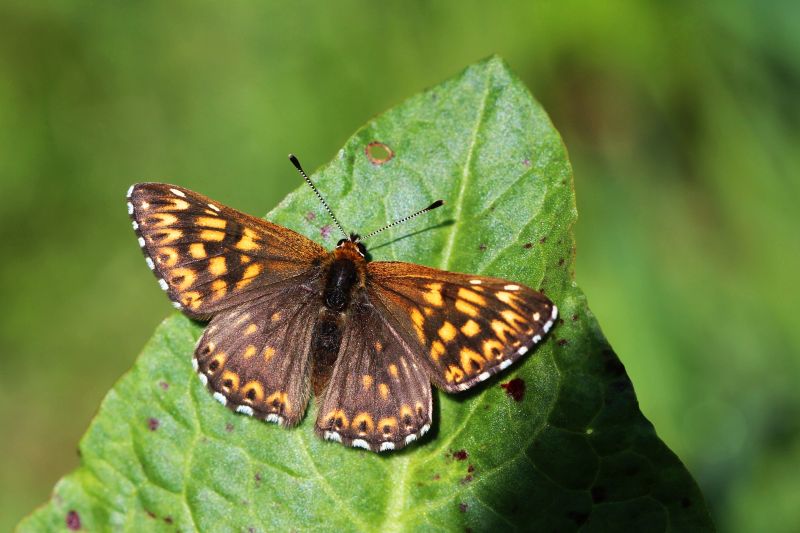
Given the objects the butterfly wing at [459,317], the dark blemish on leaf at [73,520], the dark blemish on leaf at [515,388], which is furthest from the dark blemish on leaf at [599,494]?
the dark blemish on leaf at [73,520]

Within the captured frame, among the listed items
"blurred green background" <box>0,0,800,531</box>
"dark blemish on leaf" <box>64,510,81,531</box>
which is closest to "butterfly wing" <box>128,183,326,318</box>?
"dark blemish on leaf" <box>64,510,81,531</box>

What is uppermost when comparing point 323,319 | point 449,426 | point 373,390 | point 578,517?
point 323,319

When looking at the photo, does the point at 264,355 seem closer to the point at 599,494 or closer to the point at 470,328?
the point at 470,328

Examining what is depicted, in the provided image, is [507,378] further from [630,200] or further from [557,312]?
[630,200]

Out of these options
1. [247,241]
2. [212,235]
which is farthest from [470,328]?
[212,235]

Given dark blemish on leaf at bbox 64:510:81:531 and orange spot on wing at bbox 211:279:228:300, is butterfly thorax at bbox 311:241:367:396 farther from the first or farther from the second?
dark blemish on leaf at bbox 64:510:81:531

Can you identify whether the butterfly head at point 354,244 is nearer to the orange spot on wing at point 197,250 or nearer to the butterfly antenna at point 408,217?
the butterfly antenna at point 408,217

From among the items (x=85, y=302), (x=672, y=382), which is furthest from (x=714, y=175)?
(x=85, y=302)
